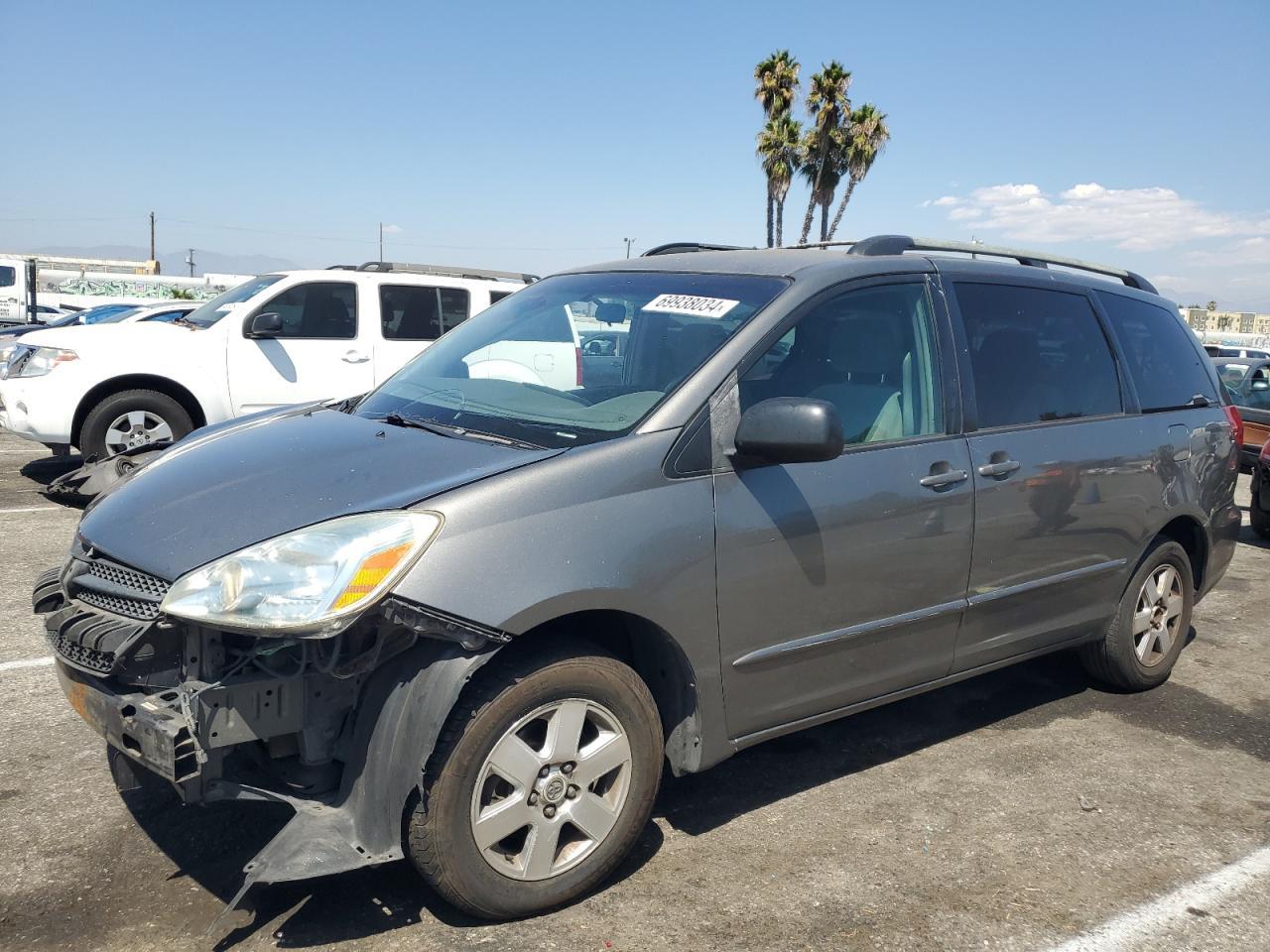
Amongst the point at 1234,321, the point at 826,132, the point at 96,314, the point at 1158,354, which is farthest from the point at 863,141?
the point at 1234,321

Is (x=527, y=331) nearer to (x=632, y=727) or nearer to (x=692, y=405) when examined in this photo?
(x=692, y=405)

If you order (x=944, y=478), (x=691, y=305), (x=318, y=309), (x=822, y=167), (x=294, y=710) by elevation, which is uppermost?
(x=822, y=167)

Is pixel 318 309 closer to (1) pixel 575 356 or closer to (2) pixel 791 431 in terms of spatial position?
(1) pixel 575 356

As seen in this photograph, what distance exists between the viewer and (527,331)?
403 centimetres

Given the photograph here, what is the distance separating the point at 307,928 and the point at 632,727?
990 millimetres

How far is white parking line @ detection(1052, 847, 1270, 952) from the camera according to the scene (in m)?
2.87

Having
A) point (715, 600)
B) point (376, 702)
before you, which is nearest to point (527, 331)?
point (715, 600)

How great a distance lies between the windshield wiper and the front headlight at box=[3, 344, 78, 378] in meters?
6.01

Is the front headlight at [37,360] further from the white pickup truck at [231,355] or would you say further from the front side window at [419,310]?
the front side window at [419,310]

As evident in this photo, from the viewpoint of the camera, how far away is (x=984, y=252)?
14.5 feet

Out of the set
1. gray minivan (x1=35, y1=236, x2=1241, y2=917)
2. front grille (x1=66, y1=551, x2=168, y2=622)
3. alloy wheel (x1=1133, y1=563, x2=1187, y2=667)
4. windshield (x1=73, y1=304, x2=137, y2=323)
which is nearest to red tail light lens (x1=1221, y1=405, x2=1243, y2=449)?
alloy wheel (x1=1133, y1=563, x2=1187, y2=667)

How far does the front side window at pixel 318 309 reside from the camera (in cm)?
923

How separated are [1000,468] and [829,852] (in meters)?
1.49

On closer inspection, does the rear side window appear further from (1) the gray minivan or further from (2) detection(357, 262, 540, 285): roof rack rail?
(2) detection(357, 262, 540, 285): roof rack rail
